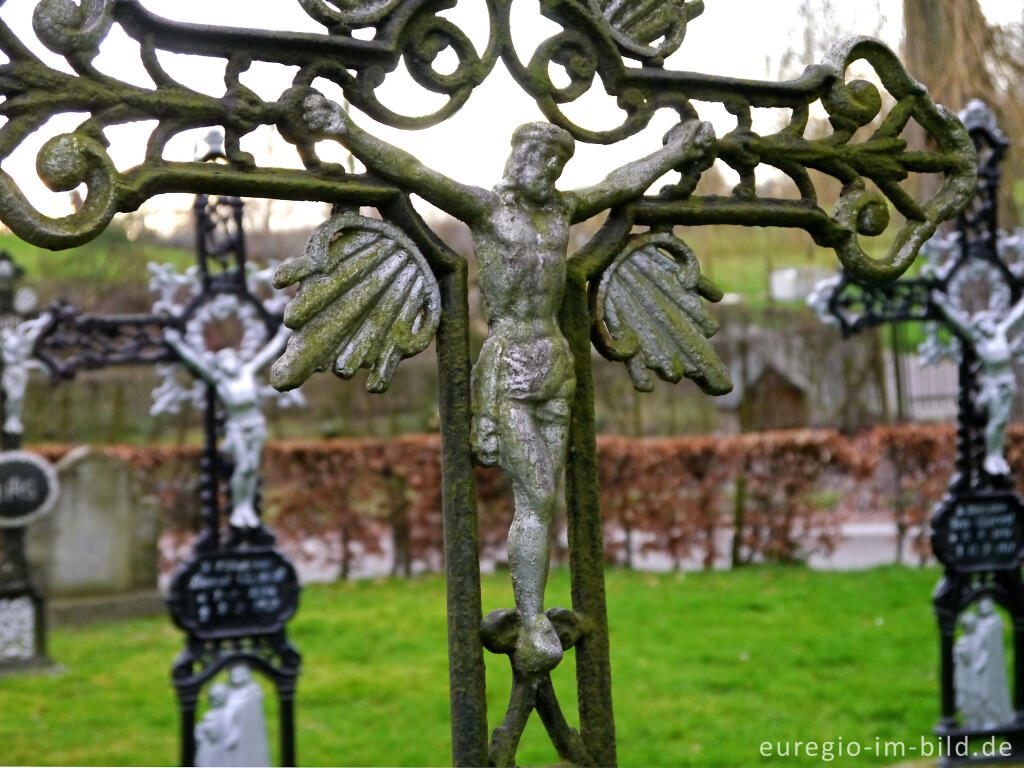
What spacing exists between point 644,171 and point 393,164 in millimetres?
563

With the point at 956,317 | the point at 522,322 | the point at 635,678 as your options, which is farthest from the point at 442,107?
the point at 635,678

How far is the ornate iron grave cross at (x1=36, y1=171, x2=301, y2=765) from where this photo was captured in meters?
5.62

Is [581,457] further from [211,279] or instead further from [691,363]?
[211,279]

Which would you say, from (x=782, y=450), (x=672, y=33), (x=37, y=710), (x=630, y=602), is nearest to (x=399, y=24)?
(x=672, y=33)

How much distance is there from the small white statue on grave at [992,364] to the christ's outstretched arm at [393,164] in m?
4.61

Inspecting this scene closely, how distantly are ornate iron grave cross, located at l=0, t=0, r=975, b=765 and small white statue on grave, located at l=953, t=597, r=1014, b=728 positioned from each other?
4.55 m

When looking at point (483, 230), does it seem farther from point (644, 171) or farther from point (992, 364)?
point (992, 364)

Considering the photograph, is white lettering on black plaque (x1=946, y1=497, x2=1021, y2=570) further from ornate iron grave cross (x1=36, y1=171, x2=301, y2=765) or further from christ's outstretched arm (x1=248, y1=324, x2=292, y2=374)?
christ's outstretched arm (x1=248, y1=324, x2=292, y2=374)

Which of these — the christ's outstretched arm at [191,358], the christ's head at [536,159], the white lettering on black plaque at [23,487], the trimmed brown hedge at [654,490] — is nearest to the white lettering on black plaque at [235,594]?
the christ's outstretched arm at [191,358]

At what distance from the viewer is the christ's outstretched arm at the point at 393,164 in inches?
84.1

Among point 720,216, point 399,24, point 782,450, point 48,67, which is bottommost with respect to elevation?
point 782,450

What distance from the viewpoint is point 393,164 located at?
2.21m

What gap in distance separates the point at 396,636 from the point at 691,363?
7.00 metres

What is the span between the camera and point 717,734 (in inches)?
243
